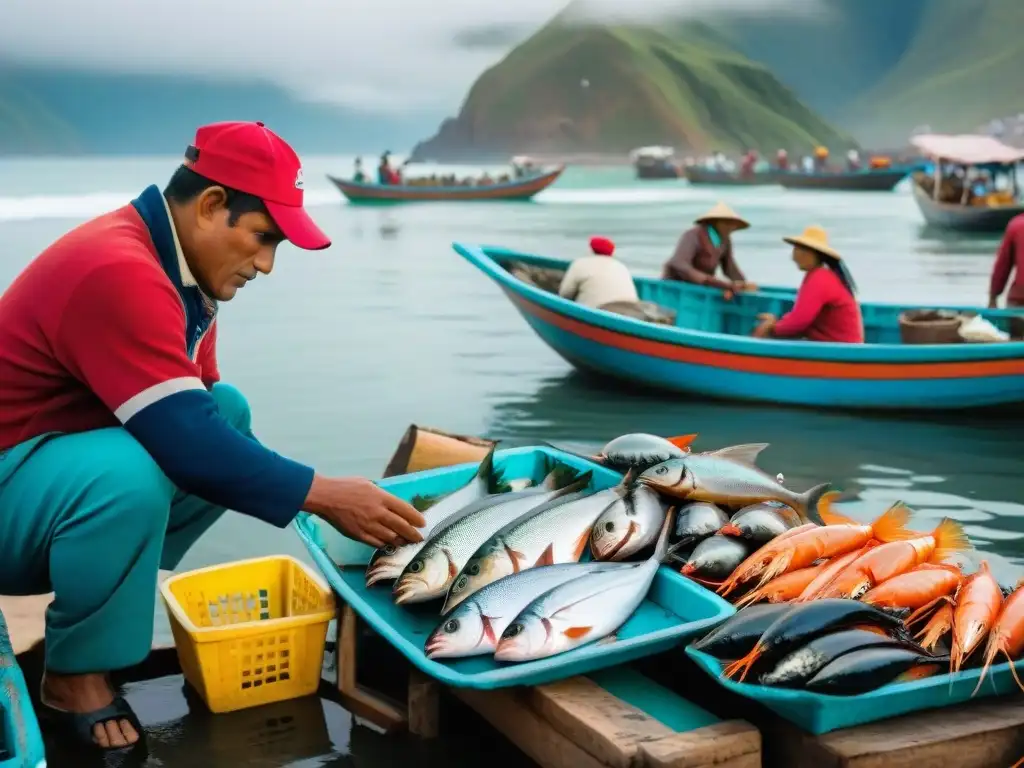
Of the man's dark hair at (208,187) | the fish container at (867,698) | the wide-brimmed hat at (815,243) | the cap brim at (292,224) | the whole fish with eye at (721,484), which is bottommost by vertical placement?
the fish container at (867,698)

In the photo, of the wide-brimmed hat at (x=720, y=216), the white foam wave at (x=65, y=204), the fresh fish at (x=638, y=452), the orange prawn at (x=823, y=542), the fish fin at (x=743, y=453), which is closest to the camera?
the orange prawn at (x=823, y=542)

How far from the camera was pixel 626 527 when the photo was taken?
375 centimetres

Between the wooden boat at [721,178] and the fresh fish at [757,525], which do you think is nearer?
the fresh fish at [757,525]

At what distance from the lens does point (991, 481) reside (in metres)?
7.24

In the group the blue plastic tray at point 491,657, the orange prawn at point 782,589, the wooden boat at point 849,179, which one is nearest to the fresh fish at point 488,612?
the blue plastic tray at point 491,657

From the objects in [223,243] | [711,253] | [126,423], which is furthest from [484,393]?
[126,423]

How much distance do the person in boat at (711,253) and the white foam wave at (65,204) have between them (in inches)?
1145

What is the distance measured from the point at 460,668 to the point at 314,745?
562 millimetres

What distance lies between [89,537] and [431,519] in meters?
1.26

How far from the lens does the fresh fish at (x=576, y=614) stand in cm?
315

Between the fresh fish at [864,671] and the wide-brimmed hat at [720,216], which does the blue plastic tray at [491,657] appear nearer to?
the fresh fish at [864,671]

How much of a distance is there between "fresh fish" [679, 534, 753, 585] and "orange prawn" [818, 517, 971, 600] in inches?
14.7

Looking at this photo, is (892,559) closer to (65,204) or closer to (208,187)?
(208,187)

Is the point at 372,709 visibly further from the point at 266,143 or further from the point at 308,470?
the point at 266,143
